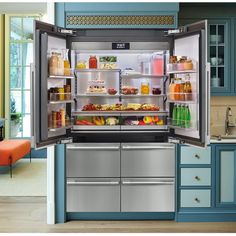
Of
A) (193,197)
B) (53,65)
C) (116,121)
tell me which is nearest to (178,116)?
(116,121)

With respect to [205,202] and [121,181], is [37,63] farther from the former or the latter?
[205,202]

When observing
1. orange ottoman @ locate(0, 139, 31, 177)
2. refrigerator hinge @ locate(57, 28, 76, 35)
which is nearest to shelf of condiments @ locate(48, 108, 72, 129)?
refrigerator hinge @ locate(57, 28, 76, 35)

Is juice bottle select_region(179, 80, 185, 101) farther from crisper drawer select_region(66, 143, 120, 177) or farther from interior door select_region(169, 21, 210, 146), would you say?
crisper drawer select_region(66, 143, 120, 177)

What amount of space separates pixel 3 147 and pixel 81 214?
3159 millimetres

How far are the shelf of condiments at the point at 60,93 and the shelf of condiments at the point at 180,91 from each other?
1044 mm

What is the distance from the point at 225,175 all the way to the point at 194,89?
1.04 metres

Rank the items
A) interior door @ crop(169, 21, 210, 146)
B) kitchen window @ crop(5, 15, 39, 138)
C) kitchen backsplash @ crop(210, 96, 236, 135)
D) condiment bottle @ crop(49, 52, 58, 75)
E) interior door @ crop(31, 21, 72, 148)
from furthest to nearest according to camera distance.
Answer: kitchen window @ crop(5, 15, 39, 138) < kitchen backsplash @ crop(210, 96, 236, 135) < condiment bottle @ crop(49, 52, 58, 75) < interior door @ crop(169, 21, 210, 146) < interior door @ crop(31, 21, 72, 148)

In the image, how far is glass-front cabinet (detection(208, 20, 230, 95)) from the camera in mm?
5258

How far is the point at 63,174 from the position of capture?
483 cm

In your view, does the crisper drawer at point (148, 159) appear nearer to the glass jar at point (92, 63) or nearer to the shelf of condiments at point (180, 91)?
the shelf of condiments at point (180, 91)

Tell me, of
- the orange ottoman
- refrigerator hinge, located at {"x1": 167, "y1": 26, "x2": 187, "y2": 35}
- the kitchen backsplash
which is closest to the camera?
refrigerator hinge, located at {"x1": 167, "y1": 26, "x2": 187, "y2": 35}

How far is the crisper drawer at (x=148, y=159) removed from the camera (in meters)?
4.82

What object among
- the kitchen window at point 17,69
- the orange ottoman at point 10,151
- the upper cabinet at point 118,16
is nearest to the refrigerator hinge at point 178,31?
the upper cabinet at point 118,16

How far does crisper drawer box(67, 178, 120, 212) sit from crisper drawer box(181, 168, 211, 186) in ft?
2.27
